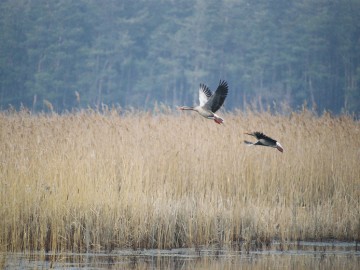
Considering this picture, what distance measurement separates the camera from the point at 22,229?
8.80 m

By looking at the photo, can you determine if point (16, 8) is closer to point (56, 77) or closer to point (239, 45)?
point (56, 77)

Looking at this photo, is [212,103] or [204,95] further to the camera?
[204,95]

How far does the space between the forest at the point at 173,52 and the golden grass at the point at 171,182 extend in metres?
36.8

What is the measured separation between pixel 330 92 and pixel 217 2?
10416 millimetres

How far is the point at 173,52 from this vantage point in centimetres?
5288

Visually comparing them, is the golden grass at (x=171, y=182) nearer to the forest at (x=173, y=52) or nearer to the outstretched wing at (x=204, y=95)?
the outstretched wing at (x=204, y=95)

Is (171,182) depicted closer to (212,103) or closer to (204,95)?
(204,95)

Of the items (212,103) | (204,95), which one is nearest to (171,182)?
(204,95)

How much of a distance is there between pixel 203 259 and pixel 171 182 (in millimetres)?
2657

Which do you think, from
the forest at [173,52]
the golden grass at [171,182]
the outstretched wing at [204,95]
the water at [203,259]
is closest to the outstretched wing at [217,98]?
the outstretched wing at [204,95]

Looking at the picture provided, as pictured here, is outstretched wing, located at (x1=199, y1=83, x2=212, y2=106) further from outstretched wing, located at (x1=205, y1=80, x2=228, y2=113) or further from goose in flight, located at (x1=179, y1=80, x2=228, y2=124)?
outstretched wing, located at (x1=205, y1=80, x2=228, y2=113)

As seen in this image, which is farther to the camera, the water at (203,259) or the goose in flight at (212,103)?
the goose in flight at (212,103)

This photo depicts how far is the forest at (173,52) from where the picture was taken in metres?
50.9

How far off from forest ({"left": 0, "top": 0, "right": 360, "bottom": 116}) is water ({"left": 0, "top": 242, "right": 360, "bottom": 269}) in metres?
40.5
